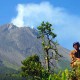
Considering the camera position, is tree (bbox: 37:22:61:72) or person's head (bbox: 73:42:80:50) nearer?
person's head (bbox: 73:42:80:50)

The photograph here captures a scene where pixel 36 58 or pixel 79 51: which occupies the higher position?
pixel 36 58

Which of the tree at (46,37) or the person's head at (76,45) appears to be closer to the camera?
the person's head at (76,45)

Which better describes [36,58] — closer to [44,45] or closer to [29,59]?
[29,59]

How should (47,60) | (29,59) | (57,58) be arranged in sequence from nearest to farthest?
1. (47,60)
2. (57,58)
3. (29,59)

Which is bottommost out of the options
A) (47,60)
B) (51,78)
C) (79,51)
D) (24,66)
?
(51,78)

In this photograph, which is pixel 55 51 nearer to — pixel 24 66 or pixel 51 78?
pixel 24 66

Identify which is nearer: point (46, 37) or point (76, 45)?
point (76, 45)

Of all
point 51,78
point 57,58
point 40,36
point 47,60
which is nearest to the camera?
point 51,78

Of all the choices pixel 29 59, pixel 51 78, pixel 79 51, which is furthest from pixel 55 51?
pixel 51 78

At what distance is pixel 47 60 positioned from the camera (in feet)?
166

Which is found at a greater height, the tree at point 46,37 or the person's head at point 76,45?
the tree at point 46,37

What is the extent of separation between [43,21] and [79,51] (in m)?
43.4

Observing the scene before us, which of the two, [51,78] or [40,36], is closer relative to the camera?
[51,78]

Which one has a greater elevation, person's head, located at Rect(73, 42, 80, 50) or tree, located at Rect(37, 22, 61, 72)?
tree, located at Rect(37, 22, 61, 72)
